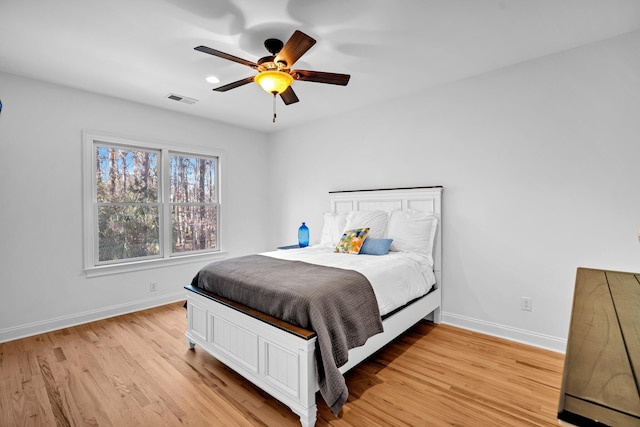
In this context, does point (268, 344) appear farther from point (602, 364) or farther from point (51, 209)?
point (51, 209)

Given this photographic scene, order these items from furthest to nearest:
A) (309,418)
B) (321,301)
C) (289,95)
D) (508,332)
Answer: (508,332) < (289,95) < (321,301) < (309,418)

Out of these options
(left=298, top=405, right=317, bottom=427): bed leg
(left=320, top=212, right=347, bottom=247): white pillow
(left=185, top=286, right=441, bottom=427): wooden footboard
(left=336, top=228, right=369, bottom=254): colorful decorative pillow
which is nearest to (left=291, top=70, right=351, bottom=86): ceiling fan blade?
(left=336, top=228, right=369, bottom=254): colorful decorative pillow

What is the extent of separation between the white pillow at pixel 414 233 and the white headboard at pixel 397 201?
105mm

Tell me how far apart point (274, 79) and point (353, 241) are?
5.91 ft

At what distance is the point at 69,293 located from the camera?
133 inches

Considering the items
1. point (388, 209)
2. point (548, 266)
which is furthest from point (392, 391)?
point (388, 209)

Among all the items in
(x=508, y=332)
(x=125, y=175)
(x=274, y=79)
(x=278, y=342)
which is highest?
(x=274, y=79)

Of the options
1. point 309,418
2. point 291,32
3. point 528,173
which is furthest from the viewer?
point 528,173

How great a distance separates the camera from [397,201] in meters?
3.69

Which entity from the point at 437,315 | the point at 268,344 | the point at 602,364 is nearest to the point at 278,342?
the point at 268,344

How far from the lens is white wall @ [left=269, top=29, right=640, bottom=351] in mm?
2445

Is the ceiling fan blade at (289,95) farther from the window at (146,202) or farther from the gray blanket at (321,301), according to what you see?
the window at (146,202)

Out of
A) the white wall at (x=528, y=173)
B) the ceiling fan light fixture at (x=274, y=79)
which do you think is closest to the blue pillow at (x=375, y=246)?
the white wall at (x=528, y=173)

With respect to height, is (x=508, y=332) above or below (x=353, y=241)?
below
